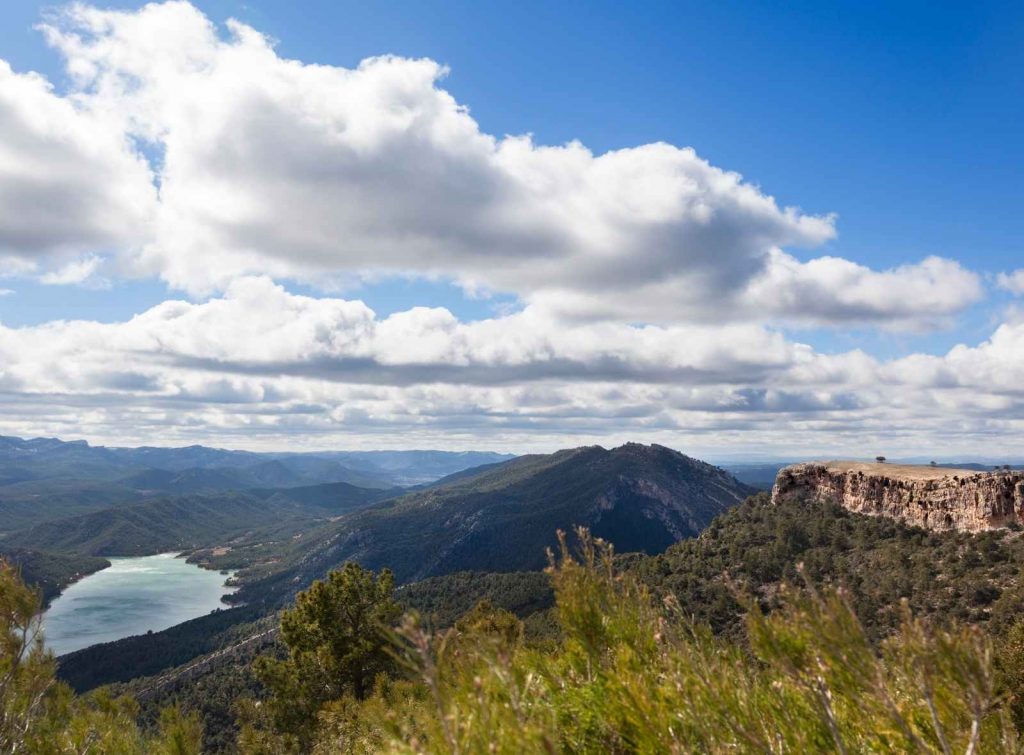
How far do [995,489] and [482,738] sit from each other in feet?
265

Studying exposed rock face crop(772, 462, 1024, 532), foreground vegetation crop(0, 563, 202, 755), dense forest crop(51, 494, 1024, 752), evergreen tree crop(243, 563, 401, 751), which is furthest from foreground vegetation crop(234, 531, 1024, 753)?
exposed rock face crop(772, 462, 1024, 532)

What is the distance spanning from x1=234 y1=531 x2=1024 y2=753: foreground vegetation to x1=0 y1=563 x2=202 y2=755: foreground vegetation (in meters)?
9.67

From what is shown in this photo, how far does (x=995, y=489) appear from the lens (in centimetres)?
6400

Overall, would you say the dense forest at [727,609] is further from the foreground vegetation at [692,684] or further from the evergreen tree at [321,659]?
the evergreen tree at [321,659]

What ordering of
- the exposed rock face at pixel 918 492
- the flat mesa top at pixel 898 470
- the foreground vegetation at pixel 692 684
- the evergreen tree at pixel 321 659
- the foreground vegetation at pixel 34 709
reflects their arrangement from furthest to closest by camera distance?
the flat mesa top at pixel 898 470
the exposed rock face at pixel 918 492
the evergreen tree at pixel 321 659
the foreground vegetation at pixel 34 709
the foreground vegetation at pixel 692 684

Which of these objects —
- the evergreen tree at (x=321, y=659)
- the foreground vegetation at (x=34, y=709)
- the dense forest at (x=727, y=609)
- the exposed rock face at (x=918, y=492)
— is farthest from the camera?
the exposed rock face at (x=918, y=492)

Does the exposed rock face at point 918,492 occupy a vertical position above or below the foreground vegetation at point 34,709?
below

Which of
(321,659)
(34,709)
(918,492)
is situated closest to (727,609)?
(918,492)

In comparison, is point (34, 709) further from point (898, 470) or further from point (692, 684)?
point (898, 470)

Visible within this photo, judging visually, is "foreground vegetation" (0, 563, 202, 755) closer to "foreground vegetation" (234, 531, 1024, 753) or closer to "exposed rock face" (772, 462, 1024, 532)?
"foreground vegetation" (234, 531, 1024, 753)

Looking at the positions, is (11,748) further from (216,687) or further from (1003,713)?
(216,687)

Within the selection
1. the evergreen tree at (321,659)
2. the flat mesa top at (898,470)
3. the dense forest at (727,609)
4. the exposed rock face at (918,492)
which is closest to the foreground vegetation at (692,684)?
the dense forest at (727,609)

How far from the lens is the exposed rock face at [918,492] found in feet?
208

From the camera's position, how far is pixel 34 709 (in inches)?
537
